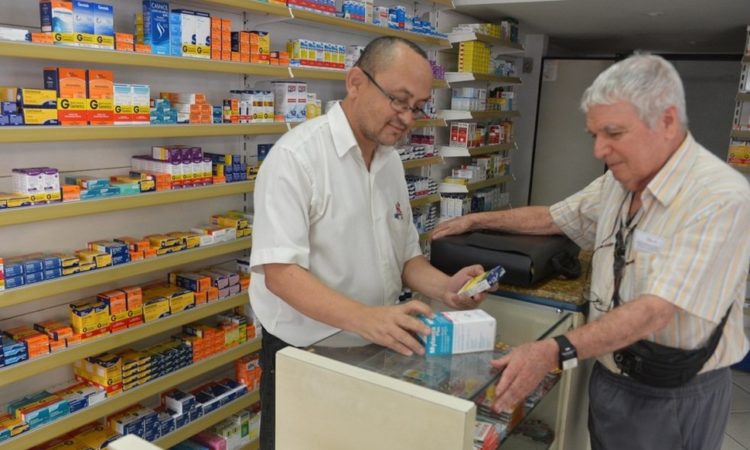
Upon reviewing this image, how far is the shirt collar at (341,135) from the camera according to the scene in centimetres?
184

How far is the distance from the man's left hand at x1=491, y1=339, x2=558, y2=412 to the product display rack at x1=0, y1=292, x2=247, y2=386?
186cm

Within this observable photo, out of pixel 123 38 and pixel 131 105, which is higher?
pixel 123 38

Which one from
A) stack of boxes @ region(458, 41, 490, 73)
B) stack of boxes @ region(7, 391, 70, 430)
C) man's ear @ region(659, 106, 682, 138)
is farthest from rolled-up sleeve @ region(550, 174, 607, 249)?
stack of boxes @ region(458, 41, 490, 73)

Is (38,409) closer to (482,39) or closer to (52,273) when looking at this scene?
(52,273)

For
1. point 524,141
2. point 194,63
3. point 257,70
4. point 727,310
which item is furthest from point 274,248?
point 524,141

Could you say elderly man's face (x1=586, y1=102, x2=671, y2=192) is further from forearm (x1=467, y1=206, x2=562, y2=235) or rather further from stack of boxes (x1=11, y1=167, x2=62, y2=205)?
stack of boxes (x1=11, y1=167, x2=62, y2=205)

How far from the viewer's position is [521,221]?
238 centimetres

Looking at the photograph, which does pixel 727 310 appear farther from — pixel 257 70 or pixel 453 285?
pixel 257 70

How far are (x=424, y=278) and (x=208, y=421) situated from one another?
1802mm

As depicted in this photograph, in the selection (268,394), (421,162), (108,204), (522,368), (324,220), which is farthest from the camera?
(421,162)

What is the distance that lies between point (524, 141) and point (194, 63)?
526 centimetres

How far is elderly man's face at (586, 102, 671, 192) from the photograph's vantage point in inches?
59.8

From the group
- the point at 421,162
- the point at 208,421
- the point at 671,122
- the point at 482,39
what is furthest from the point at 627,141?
the point at 482,39

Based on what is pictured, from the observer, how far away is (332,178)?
71.6 inches
